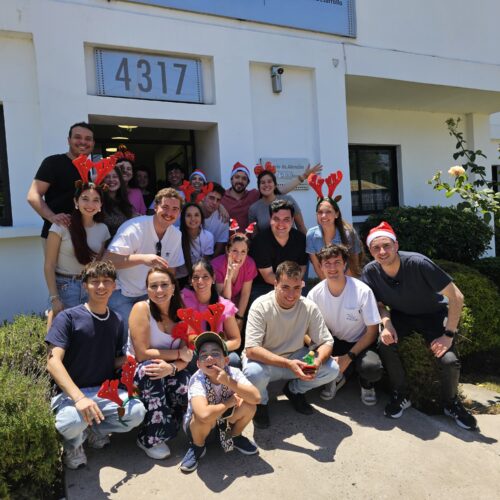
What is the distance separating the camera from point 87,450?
3061mm

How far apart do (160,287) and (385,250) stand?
1.81 meters

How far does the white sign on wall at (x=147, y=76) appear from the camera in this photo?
201 inches

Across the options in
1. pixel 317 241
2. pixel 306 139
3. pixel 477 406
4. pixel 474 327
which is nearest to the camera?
pixel 477 406

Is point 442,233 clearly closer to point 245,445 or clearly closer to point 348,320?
point 348,320

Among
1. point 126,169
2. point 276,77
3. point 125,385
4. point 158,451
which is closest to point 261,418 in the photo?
point 158,451

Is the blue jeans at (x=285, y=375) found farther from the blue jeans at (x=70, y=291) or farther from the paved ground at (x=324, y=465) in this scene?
the blue jeans at (x=70, y=291)

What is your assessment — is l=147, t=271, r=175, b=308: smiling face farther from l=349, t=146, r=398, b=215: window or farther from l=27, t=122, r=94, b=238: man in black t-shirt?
l=349, t=146, r=398, b=215: window

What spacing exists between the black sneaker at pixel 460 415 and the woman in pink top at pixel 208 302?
5.80ft

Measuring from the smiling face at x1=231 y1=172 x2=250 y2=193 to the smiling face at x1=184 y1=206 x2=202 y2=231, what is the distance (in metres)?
1.11

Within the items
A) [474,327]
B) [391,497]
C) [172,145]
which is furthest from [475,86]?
[391,497]

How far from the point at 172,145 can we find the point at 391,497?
18.3 ft

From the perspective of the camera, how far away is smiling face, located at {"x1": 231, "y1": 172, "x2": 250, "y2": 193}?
5.23 m

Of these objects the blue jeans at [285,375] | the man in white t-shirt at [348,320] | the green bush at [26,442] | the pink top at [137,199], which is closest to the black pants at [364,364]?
the man in white t-shirt at [348,320]

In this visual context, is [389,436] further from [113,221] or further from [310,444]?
[113,221]
